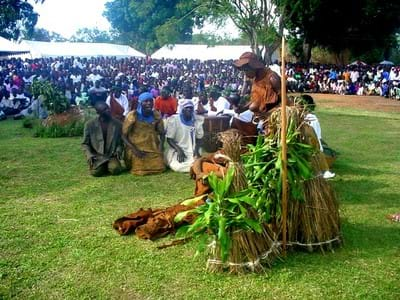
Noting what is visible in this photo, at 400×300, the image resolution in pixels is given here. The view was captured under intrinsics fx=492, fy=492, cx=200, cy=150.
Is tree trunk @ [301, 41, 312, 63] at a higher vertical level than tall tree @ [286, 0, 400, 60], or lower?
lower

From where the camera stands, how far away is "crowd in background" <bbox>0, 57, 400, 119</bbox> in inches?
548

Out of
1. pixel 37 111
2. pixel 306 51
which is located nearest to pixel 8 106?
pixel 37 111

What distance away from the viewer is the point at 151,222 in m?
4.78

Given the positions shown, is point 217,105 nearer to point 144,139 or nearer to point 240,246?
point 144,139

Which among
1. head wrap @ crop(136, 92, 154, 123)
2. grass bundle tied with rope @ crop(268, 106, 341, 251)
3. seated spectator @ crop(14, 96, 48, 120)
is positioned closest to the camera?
grass bundle tied with rope @ crop(268, 106, 341, 251)

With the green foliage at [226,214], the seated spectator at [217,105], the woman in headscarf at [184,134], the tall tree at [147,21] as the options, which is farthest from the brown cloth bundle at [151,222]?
the tall tree at [147,21]

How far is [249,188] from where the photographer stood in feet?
12.9

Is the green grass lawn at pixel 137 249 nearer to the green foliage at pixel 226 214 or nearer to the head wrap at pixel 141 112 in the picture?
the green foliage at pixel 226 214

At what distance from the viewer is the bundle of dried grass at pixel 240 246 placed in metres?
3.80

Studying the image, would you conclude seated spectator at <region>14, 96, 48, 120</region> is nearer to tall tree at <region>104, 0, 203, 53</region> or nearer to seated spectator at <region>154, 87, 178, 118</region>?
seated spectator at <region>154, 87, 178, 118</region>

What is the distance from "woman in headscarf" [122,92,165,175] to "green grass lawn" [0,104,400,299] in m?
0.30

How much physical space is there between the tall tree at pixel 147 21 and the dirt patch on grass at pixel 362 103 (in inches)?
330

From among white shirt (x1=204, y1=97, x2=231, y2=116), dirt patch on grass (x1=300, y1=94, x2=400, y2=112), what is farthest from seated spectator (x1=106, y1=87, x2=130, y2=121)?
dirt patch on grass (x1=300, y1=94, x2=400, y2=112)

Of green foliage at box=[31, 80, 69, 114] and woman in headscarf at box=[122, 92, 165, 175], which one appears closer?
woman in headscarf at box=[122, 92, 165, 175]
